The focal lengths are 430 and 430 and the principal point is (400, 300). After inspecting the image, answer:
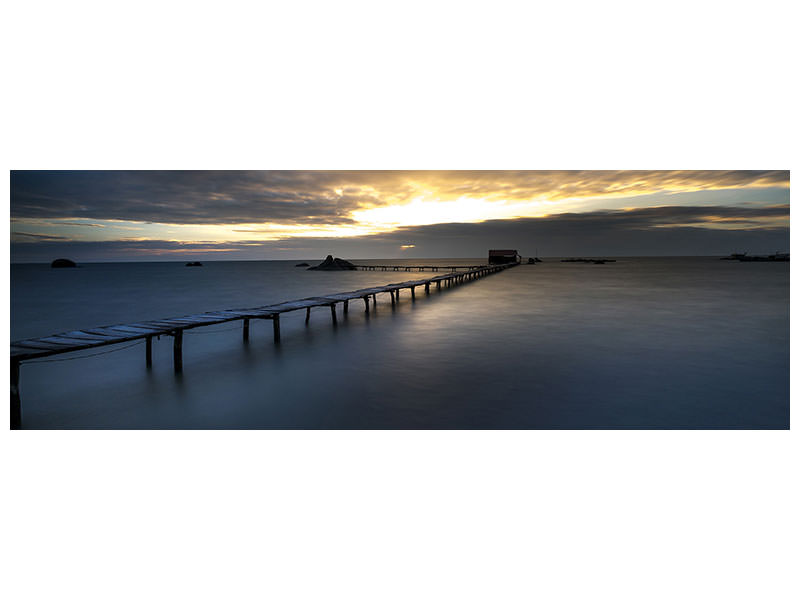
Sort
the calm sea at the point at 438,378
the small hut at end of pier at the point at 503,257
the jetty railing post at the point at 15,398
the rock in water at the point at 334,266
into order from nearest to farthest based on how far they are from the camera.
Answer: the jetty railing post at the point at 15,398 < the calm sea at the point at 438,378 < the rock in water at the point at 334,266 < the small hut at end of pier at the point at 503,257

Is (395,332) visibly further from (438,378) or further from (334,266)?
(334,266)

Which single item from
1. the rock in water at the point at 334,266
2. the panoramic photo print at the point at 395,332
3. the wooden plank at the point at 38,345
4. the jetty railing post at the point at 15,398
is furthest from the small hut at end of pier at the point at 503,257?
the jetty railing post at the point at 15,398

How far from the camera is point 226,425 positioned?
4148 millimetres

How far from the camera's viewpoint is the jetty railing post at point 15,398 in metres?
3.71

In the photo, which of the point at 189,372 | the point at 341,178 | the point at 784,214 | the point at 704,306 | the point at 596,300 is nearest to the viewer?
the point at 189,372

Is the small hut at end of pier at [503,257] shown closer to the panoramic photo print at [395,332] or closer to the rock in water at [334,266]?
the rock in water at [334,266]

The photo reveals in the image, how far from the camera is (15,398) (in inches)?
150

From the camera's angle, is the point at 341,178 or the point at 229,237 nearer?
the point at 341,178

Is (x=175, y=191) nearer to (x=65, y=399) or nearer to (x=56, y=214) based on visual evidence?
(x=56, y=214)

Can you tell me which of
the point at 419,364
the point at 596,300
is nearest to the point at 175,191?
the point at 419,364

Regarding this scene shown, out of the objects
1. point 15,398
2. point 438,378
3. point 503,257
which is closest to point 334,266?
point 503,257

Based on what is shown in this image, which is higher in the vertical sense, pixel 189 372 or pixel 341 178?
pixel 341 178
